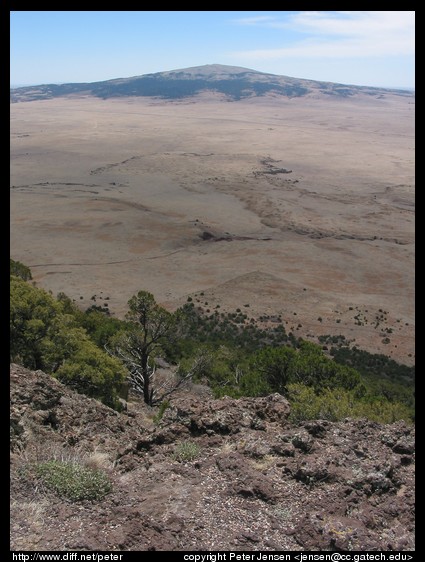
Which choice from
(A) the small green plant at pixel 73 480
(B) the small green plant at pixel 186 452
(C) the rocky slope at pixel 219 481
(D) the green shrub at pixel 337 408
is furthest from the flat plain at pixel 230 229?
(A) the small green plant at pixel 73 480

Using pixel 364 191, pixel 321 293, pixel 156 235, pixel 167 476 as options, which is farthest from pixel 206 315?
pixel 364 191

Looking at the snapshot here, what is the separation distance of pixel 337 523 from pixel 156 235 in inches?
2354

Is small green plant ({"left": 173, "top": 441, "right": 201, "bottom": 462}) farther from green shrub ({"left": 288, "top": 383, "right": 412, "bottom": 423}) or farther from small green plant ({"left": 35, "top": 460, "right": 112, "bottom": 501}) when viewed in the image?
green shrub ({"left": 288, "top": 383, "right": 412, "bottom": 423})

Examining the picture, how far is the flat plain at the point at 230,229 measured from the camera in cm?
4509

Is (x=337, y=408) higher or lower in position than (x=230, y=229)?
lower

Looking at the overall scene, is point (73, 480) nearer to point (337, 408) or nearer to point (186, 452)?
point (186, 452)

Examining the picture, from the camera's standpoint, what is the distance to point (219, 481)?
744cm

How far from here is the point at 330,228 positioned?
70688 mm

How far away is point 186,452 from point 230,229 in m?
60.7

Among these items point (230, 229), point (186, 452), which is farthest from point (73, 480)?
point (230, 229)

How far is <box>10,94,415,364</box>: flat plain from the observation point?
45.1 metres

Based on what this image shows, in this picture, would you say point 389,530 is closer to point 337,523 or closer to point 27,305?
point 337,523

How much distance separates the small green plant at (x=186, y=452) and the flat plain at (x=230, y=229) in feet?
101

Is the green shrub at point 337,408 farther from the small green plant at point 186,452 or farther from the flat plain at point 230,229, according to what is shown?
the flat plain at point 230,229
